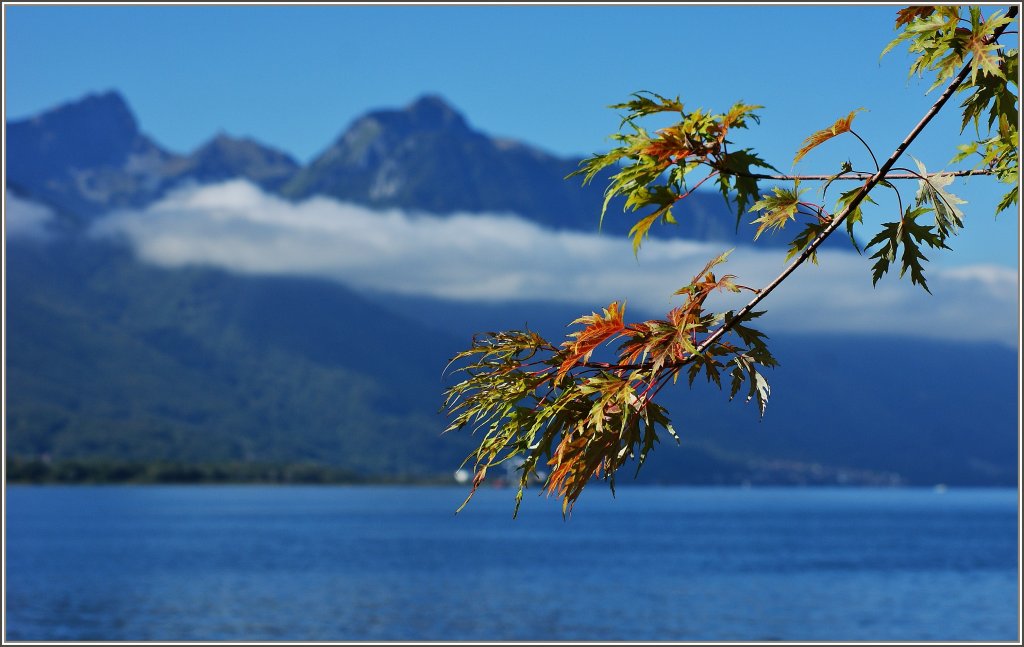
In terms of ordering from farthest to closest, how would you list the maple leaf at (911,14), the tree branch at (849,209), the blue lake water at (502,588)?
the blue lake water at (502,588), the maple leaf at (911,14), the tree branch at (849,209)

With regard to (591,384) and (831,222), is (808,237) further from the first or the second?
(591,384)

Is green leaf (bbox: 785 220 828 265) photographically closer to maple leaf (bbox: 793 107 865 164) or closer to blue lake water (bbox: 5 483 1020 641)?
maple leaf (bbox: 793 107 865 164)

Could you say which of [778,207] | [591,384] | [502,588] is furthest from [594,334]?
[502,588]

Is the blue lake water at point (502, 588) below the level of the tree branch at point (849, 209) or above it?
below

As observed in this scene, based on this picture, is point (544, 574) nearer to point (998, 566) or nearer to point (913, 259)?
point (998, 566)

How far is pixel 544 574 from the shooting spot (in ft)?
384

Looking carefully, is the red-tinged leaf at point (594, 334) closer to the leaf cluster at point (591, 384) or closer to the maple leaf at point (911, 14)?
the leaf cluster at point (591, 384)

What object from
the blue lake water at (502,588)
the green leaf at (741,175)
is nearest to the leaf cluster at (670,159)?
the green leaf at (741,175)

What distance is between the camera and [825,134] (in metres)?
5.15

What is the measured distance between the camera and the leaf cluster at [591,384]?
16.0ft

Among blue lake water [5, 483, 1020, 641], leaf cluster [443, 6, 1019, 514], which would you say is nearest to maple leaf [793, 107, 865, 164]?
leaf cluster [443, 6, 1019, 514]

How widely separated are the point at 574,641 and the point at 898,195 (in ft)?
239

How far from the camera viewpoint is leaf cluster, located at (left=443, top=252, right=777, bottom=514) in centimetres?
486

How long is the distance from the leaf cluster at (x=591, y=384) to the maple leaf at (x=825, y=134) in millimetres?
572
